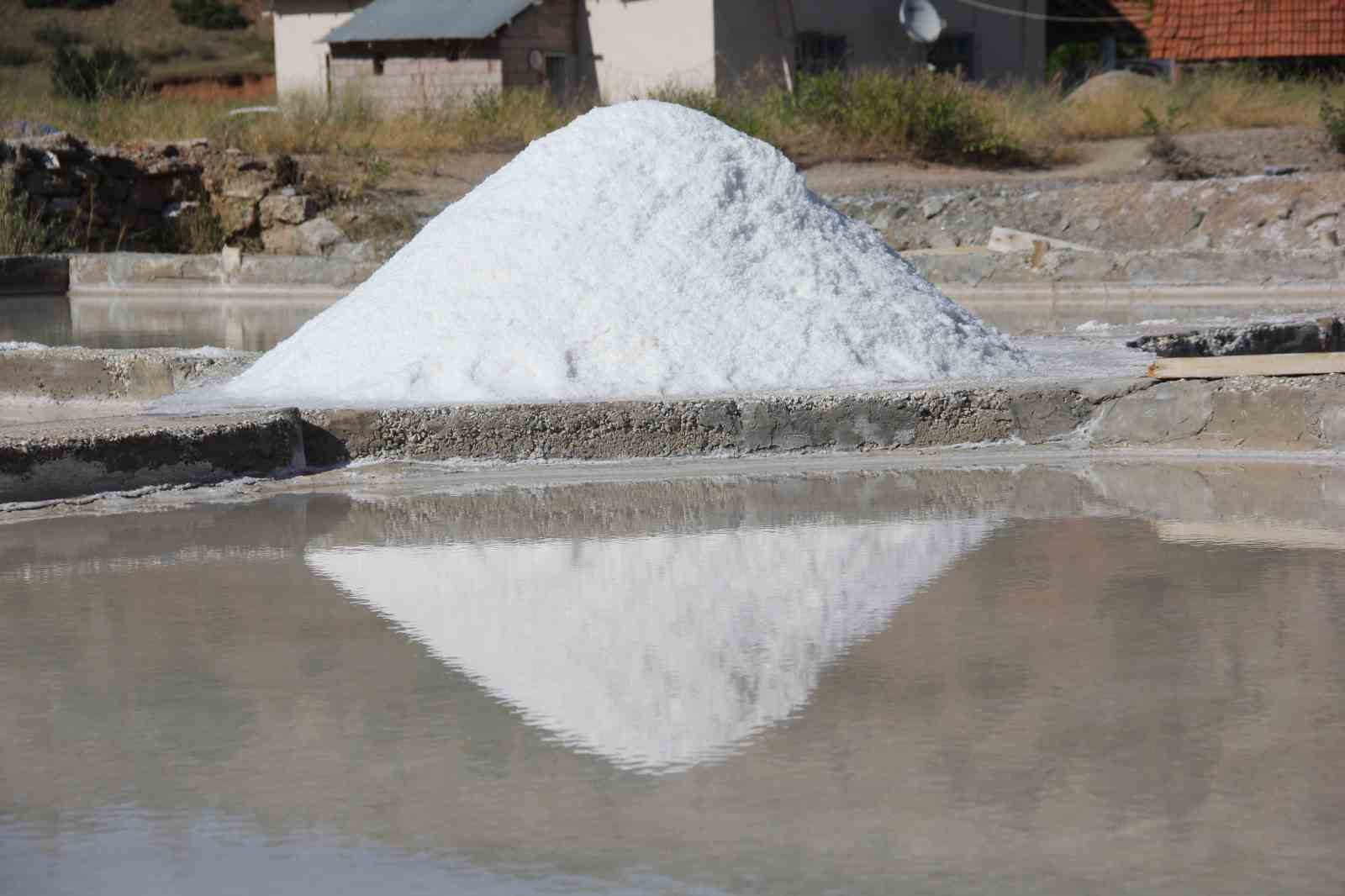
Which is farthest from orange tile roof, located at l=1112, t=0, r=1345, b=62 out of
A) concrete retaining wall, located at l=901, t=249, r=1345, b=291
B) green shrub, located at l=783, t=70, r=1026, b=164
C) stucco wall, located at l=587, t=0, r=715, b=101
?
concrete retaining wall, located at l=901, t=249, r=1345, b=291

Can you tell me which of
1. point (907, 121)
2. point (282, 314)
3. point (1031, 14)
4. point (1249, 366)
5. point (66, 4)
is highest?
point (66, 4)

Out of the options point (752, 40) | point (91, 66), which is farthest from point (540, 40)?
point (91, 66)

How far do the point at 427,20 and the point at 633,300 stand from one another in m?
16.4

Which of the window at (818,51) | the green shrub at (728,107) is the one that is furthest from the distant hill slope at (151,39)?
the green shrub at (728,107)

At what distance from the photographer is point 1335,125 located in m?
14.3

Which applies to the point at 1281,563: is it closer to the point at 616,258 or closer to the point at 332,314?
the point at 616,258

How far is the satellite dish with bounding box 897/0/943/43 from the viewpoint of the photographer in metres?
20.4

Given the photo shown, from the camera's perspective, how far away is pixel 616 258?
189 inches

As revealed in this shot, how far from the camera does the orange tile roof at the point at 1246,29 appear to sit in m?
20.1

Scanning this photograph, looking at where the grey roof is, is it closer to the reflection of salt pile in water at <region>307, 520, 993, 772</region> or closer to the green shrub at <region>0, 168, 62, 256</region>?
the green shrub at <region>0, 168, 62, 256</region>

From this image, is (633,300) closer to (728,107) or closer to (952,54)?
(728,107)

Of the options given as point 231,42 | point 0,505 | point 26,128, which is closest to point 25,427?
point 0,505

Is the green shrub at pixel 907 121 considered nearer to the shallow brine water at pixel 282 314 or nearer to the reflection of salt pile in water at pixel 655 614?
the shallow brine water at pixel 282 314

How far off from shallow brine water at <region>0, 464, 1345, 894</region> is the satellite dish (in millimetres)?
17354
